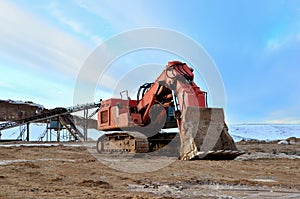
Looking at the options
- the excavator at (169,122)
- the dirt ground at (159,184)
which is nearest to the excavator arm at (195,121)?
the excavator at (169,122)

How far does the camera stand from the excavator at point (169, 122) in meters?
9.36

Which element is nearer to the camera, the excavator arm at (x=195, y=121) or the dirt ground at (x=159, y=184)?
the dirt ground at (x=159, y=184)

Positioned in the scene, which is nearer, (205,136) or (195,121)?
(205,136)

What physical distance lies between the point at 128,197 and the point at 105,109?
10534 millimetres

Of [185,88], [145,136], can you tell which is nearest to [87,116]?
[145,136]

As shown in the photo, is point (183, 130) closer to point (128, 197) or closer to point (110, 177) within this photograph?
point (110, 177)

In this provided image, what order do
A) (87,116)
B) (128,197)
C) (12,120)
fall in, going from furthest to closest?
(12,120) < (87,116) < (128,197)

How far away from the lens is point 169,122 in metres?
12.6

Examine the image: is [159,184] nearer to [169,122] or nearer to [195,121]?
[195,121]

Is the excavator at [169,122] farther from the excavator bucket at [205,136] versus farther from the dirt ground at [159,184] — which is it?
the dirt ground at [159,184]

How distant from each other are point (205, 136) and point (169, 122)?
3336 mm

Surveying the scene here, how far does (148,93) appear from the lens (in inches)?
487

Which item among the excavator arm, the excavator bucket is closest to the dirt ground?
the excavator bucket

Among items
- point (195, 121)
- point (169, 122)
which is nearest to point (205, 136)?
point (195, 121)
